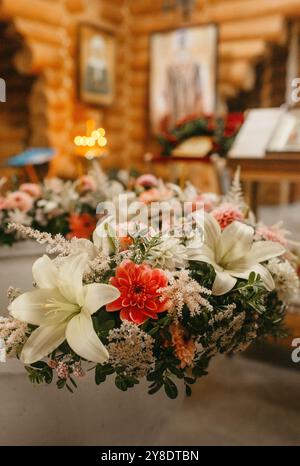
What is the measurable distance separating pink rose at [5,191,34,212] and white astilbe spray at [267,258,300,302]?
1223 mm

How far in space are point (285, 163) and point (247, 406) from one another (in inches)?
52.7

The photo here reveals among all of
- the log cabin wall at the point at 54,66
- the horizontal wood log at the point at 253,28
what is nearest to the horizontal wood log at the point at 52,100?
the log cabin wall at the point at 54,66

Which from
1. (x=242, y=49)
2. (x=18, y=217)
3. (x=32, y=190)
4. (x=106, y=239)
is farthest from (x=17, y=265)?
(x=242, y=49)

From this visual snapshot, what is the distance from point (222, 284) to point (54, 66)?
19.5 feet

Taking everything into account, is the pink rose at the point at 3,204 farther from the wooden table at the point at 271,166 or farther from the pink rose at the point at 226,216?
the wooden table at the point at 271,166

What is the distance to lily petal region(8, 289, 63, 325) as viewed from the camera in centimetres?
113

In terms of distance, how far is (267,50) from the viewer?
656 cm

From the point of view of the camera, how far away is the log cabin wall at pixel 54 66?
20.7ft

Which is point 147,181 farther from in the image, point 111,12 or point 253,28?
point 111,12

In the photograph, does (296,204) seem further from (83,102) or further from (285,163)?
(285,163)

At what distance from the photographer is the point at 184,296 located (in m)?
1.19

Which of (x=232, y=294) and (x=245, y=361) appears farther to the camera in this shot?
(x=245, y=361)

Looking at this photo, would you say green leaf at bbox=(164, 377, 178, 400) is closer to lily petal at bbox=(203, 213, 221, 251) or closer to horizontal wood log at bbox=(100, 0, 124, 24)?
lily petal at bbox=(203, 213, 221, 251)
